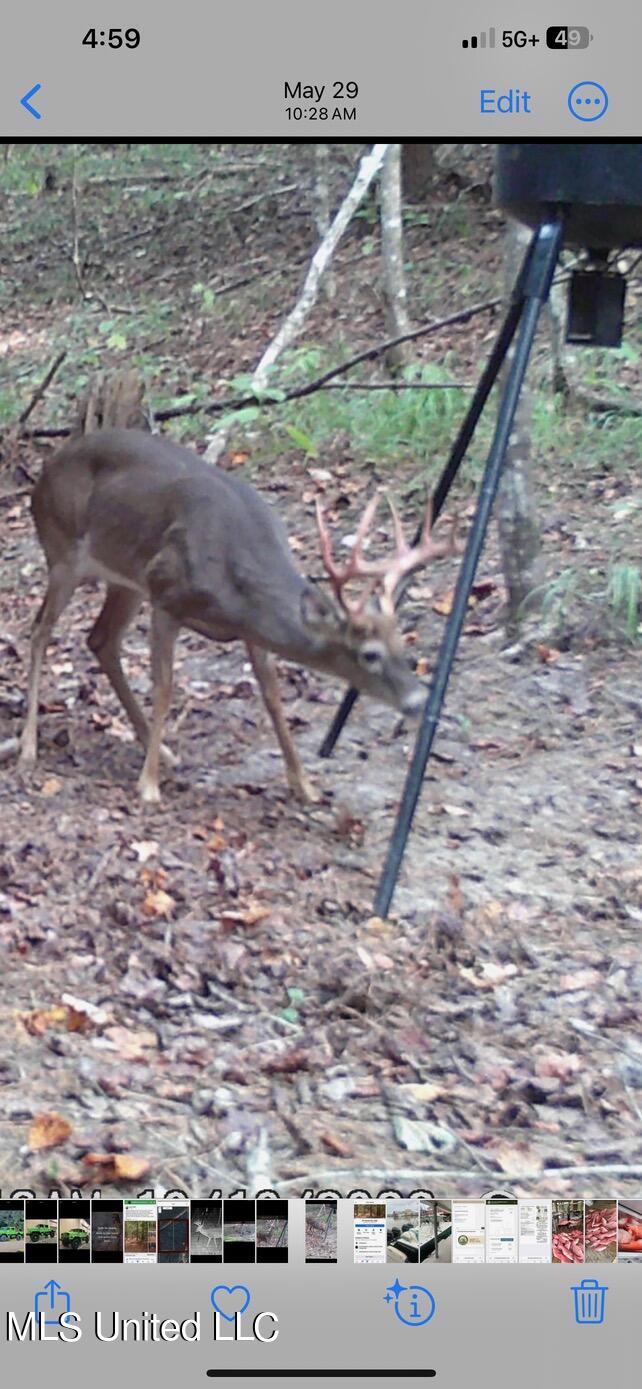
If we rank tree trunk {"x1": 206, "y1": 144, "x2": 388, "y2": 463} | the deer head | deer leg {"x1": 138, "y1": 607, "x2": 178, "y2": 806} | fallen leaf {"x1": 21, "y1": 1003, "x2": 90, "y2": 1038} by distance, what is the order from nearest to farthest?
fallen leaf {"x1": 21, "y1": 1003, "x2": 90, "y2": 1038} → the deer head → deer leg {"x1": 138, "y1": 607, "x2": 178, "y2": 806} → tree trunk {"x1": 206, "y1": 144, "x2": 388, "y2": 463}

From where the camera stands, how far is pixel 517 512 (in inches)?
Answer: 306

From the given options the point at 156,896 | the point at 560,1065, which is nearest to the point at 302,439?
the point at 156,896

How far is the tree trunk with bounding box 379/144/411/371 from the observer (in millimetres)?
10516

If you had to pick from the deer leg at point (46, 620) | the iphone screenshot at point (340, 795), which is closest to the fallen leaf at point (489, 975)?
the iphone screenshot at point (340, 795)

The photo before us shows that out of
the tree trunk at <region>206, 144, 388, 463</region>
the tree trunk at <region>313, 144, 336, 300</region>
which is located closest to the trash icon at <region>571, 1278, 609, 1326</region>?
the tree trunk at <region>206, 144, 388, 463</region>

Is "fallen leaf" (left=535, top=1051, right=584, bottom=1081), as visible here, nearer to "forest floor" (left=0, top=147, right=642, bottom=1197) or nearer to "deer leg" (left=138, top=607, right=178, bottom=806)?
"forest floor" (left=0, top=147, right=642, bottom=1197)

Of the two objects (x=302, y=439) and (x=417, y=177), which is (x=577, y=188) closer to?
(x=302, y=439)

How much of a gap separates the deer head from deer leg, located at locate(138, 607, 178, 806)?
0.78 meters

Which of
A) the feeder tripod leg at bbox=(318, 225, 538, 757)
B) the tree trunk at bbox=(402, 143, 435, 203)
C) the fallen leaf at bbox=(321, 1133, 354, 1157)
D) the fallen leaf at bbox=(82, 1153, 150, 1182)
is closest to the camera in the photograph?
the fallen leaf at bbox=(82, 1153, 150, 1182)

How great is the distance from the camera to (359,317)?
12961mm

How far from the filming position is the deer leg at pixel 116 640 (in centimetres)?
699

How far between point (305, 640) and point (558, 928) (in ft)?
5.13
